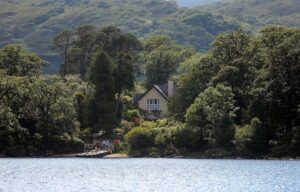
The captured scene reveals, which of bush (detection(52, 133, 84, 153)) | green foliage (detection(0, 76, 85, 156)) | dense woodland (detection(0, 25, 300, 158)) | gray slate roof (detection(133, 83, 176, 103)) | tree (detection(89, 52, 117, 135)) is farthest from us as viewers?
gray slate roof (detection(133, 83, 176, 103))

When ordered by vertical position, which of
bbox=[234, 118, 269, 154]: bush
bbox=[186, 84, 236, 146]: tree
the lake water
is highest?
bbox=[186, 84, 236, 146]: tree

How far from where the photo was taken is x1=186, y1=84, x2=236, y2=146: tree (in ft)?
258

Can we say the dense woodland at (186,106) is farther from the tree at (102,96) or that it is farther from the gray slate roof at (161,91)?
the gray slate roof at (161,91)

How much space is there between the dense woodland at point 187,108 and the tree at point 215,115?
0.13 meters

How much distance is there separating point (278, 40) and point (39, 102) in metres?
34.7

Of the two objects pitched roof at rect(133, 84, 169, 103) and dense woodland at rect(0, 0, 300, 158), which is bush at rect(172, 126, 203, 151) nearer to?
dense woodland at rect(0, 0, 300, 158)

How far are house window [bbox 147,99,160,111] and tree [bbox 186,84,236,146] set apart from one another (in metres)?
35.8

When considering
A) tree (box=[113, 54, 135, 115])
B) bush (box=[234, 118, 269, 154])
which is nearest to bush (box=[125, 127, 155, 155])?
bush (box=[234, 118, 269, 154])

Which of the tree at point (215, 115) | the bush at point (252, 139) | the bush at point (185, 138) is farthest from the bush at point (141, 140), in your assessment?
the bush at point (252, 139)

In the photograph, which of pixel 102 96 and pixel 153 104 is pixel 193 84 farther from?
pixel 153 104

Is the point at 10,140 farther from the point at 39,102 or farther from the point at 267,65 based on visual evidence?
the point at 267,65

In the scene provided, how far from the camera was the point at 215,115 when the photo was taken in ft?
260

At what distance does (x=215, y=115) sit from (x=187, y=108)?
1141cm

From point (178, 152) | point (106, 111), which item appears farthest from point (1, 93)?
point (178, 152)
